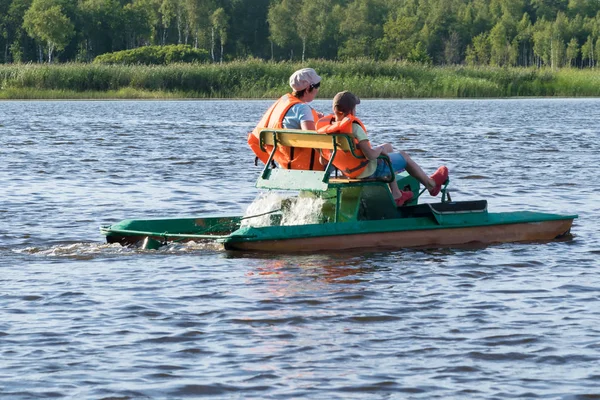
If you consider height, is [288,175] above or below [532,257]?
above

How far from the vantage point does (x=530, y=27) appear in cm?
12056

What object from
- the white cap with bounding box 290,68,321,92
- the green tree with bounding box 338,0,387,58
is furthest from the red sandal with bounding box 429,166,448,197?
the green tree with bounding box 338,0,387,58

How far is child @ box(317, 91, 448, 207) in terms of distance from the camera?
10.1 m

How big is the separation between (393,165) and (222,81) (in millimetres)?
43353

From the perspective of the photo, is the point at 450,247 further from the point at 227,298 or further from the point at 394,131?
the point at 394,131

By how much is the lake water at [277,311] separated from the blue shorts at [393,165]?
2.27 feet

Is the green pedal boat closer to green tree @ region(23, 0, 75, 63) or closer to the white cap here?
the white cap

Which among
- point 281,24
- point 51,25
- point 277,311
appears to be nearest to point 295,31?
point 281,24

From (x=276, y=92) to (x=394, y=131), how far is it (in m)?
21.8

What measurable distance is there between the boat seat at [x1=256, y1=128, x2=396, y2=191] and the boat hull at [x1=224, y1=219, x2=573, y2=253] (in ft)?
1.49

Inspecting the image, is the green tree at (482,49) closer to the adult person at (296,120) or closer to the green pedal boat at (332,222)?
the green pedal boat at (332,222)

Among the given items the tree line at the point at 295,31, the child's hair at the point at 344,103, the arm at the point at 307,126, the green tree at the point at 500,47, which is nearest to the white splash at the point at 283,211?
the arm at the point at 307,126

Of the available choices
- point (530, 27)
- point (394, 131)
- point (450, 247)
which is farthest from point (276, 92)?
point (530, 27)

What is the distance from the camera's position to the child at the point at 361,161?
1007 centimetres
